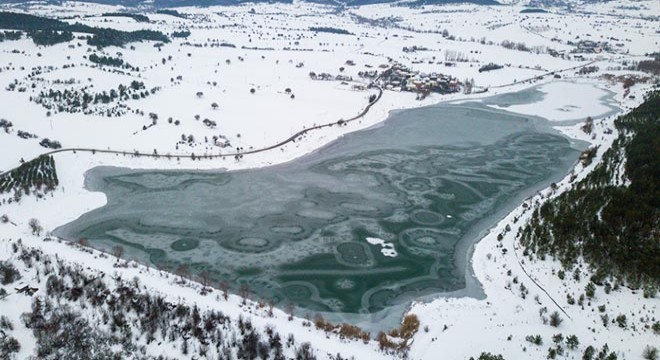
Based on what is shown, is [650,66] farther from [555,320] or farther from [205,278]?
[205,278]

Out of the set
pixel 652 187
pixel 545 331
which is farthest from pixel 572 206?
pixel 545 331

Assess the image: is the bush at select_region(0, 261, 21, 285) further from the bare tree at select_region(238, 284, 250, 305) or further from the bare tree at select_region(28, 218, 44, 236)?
the bare tree at select_region(238, 284, 250, 305)

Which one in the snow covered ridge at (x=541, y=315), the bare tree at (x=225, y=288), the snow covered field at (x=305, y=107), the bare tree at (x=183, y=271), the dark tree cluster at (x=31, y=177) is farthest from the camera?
the dark tree cluster at (x=31, y=177)

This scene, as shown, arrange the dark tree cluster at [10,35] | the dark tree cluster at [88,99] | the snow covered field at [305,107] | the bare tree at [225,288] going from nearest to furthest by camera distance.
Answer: the snow covered field at [305,107] → the bare tree at [225,288] → the dark tree cluster at [88,99] → the dark tree cluster at [10,35]

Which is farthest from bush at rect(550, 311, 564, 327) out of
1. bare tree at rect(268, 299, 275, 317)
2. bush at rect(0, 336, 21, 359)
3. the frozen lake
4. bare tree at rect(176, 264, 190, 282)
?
bush at rect(0, 336, 21, 359)

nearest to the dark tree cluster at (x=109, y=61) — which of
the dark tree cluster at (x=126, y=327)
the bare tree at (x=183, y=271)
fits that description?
the bare tree at (x=183, y=271)

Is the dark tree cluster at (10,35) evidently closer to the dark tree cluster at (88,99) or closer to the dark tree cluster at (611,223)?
the dark tree cluster at (88,99)

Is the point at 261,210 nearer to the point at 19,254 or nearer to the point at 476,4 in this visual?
the point at 19,254

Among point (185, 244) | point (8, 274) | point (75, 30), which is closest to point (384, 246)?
point (185, 244)
